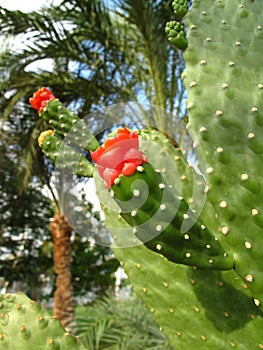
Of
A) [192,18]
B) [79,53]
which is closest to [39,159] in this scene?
[79,53]

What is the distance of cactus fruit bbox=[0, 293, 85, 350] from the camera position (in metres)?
0.91

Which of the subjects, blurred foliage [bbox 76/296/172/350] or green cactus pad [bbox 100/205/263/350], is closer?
green cactus pad [bbox 100/205/263/350]

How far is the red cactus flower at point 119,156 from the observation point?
26.9 inches

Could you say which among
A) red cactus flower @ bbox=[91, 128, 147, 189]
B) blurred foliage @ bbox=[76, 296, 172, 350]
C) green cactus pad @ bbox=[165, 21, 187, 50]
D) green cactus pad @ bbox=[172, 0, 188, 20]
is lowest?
blurred foliage @ bbox=[76, 296, 172, 350]

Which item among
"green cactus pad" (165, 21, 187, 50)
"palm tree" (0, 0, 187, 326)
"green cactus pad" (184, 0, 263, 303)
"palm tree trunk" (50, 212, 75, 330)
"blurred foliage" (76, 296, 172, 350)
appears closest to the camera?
"green cactus pad" (184, 0, 263, 303)

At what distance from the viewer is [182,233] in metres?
0.81

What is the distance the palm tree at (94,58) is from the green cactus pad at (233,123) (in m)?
2.58

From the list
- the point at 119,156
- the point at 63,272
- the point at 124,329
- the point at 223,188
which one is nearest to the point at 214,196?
the point at 223,188

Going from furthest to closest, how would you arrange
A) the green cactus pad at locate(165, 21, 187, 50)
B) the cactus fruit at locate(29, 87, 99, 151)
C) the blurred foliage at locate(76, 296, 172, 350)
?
the blurred foliage at locate(76, 296, 172, 350)
the cactus fruit at locate(29, 87, 99, 151)
the green cactus pad at locate(165, 21, 187, 50)

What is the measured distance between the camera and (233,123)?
91 centimetres

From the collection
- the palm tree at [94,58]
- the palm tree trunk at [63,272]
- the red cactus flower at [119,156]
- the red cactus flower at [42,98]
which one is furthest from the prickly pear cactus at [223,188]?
the palm tree trunk at [63,272]

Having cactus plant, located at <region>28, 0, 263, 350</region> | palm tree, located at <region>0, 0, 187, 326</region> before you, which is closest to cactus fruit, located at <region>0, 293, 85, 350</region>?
cactus plant, located at <region>28, 0, 263, 350</region>

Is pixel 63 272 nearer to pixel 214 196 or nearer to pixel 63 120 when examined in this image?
pixel 63 120

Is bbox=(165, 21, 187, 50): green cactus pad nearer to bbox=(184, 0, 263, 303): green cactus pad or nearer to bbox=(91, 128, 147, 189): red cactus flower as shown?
bbox=(184, 0, 263, 303): green cactus pad
